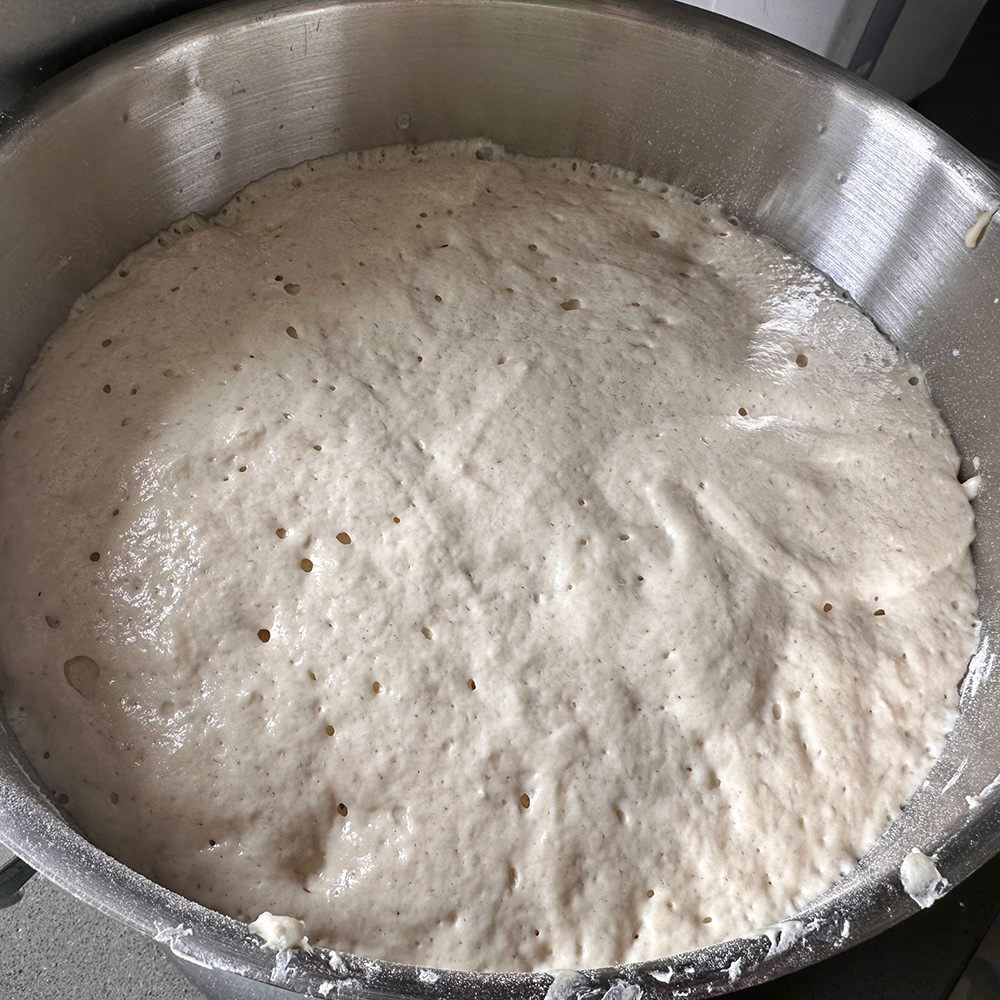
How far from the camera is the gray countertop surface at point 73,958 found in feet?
3.79

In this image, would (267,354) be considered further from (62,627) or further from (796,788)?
(796,788)

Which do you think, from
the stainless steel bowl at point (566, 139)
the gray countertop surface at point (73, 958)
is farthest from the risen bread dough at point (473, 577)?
the gray countertop surface at point (73, 958)

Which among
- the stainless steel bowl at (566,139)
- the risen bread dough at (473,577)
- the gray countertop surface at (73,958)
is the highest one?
the stainless steel bowl at (566,139)

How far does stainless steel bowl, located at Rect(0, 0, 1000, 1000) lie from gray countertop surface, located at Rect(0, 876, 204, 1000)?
62cm

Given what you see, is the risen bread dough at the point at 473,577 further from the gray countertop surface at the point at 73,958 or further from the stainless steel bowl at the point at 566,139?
the gray countertop surface at the point at 73,958

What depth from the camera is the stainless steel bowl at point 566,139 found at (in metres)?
1.14

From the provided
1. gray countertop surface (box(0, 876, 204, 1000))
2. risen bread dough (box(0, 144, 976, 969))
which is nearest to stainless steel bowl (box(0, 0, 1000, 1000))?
risen bread dough (box(0, 144, 976, 969))

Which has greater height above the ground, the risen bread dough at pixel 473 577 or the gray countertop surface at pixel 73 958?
the risen bread dough at pixel 473 577

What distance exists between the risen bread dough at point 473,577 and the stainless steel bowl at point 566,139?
5 centimetres

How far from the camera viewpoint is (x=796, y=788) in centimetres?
99

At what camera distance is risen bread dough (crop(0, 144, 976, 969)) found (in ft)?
3.02

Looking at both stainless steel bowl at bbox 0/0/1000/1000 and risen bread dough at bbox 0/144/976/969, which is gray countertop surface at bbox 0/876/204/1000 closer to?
risen bread dough at bbox 0/144/976/969

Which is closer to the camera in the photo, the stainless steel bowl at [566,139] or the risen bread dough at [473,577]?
the risen bread dough at [473,577]

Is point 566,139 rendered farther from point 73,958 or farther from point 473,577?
point 73,958
